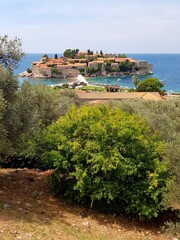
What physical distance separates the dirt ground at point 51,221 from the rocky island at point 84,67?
465 feet

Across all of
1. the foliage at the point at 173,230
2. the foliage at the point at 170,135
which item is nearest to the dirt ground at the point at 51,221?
the foliage at the point at 173,230

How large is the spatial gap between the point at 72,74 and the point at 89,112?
14421 centimetres

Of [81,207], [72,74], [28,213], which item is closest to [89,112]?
[81,207]

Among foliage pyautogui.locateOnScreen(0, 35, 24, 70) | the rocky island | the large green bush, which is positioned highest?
foliage pyautogui.locateOnScreen(0, 35, 24, 70)

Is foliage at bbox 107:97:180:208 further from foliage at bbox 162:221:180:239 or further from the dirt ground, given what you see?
the dirt ground

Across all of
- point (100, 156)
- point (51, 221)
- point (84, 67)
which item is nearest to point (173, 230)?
point (100, 156)

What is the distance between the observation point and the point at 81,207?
11219 mm

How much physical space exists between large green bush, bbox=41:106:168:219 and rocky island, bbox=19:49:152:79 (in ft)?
464

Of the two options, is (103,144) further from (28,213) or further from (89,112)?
(28,213)

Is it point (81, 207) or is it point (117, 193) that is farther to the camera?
point (81, 207)

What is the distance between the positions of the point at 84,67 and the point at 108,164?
501 feet

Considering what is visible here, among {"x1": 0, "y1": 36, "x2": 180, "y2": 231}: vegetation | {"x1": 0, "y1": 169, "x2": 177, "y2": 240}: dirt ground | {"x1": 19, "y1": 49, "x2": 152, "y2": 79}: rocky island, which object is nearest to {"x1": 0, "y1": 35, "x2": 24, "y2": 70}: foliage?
{"x1": 0, "y1": 36, "x2": 180, "y2": 231}: vegetation

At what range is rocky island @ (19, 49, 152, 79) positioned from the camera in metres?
153

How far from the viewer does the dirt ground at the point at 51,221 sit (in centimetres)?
862
